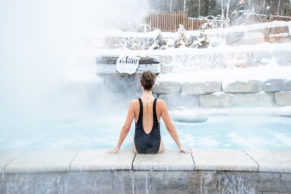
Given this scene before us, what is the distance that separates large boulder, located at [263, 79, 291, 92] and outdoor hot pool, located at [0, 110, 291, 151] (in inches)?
23.6

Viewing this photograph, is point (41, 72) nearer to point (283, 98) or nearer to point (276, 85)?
point (276, 85)

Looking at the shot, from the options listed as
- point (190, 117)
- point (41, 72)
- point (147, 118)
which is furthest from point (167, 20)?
point (147, 118)

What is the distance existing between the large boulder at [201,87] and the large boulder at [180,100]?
15 centimetres

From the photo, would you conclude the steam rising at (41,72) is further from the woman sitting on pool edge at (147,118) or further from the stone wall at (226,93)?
the woman sitting on pool edge at (147,118)

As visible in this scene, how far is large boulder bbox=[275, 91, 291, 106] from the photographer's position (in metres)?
4.46

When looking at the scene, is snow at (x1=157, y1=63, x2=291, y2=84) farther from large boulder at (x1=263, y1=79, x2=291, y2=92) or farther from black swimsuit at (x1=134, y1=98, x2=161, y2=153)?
black swimsuit at (x1=134, y1=98, x2=161, y2=153)

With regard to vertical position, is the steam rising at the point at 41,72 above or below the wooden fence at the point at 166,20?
below

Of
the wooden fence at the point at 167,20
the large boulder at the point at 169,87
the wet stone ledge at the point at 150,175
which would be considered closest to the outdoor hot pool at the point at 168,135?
the large boulder at the point at 169,87

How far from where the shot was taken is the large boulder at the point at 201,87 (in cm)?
466

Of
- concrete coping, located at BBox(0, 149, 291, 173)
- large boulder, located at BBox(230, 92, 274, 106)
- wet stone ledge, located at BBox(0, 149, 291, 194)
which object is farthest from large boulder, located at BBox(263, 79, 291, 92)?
wet stone ledge, located at BBox(0, 149, 291, 194)

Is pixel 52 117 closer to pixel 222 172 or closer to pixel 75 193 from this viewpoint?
pixel 75 193

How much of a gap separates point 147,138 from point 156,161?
263mm

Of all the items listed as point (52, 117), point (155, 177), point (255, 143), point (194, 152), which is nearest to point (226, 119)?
point (255, 143)

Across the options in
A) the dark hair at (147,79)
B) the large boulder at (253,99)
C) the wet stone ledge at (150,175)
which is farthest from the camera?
the large boulder at (253,99)
